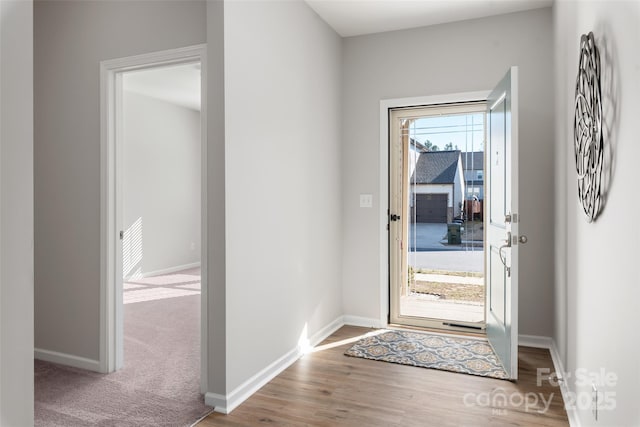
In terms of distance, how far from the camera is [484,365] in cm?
314

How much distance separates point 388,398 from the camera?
2660 millimetres

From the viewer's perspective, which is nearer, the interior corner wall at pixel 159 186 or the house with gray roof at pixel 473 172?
the house with gray roof at pixel 473 172

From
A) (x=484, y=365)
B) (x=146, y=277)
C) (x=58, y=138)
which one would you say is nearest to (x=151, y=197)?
(x=146, y=277)

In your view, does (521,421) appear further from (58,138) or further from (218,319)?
(58,138)

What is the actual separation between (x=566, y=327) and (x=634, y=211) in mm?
1794

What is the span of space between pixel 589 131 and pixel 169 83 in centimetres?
538

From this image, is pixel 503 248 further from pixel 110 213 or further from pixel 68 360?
pixel 68 360

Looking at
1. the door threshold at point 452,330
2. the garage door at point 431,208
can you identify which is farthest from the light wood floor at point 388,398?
the garage door at point 431,208

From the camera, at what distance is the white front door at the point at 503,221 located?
9.34ft

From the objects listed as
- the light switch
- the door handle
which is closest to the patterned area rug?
the door handle

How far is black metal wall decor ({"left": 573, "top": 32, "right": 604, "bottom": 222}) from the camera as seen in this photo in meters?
1.68
